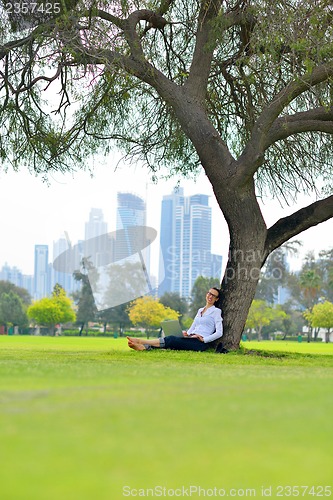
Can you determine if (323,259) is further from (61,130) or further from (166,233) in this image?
(61,130)

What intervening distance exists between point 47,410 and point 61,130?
13948mm

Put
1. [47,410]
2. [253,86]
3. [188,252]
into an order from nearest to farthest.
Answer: [47,410]
[253,86]
[188,252]

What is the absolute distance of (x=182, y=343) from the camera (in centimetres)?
1256

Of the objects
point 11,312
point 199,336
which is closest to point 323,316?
point 11,312

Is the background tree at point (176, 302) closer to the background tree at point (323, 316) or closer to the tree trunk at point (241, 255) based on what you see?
the background tree at point (323, 316)

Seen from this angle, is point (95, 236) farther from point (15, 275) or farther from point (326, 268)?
point (15, 275)

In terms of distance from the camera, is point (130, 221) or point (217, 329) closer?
point (217, 329)

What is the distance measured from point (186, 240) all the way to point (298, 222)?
320ft

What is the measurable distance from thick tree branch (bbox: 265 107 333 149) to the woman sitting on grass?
295 cm

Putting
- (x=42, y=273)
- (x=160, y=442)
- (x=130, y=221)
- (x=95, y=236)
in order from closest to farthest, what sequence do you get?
1. (x=160, y=442)
2. (x=130, y=221)
3. (x=95, y=236)
4. (x=42, y=273)

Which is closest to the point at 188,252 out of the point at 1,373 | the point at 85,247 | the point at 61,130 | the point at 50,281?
the point at 85,247

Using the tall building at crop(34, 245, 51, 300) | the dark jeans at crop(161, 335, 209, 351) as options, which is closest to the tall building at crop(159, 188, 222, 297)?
the tall building at crop(34, 245, 51, 300)

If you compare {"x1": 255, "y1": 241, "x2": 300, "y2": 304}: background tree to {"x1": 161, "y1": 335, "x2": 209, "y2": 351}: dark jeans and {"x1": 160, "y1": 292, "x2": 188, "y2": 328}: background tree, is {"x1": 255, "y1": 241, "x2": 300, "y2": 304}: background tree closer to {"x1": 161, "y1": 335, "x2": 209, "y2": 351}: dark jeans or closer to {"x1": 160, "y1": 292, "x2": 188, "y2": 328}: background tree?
{"x1": 160, "y1": 292, "x2": 188, "y2": 328}: background tree

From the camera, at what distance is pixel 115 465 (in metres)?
2.75
